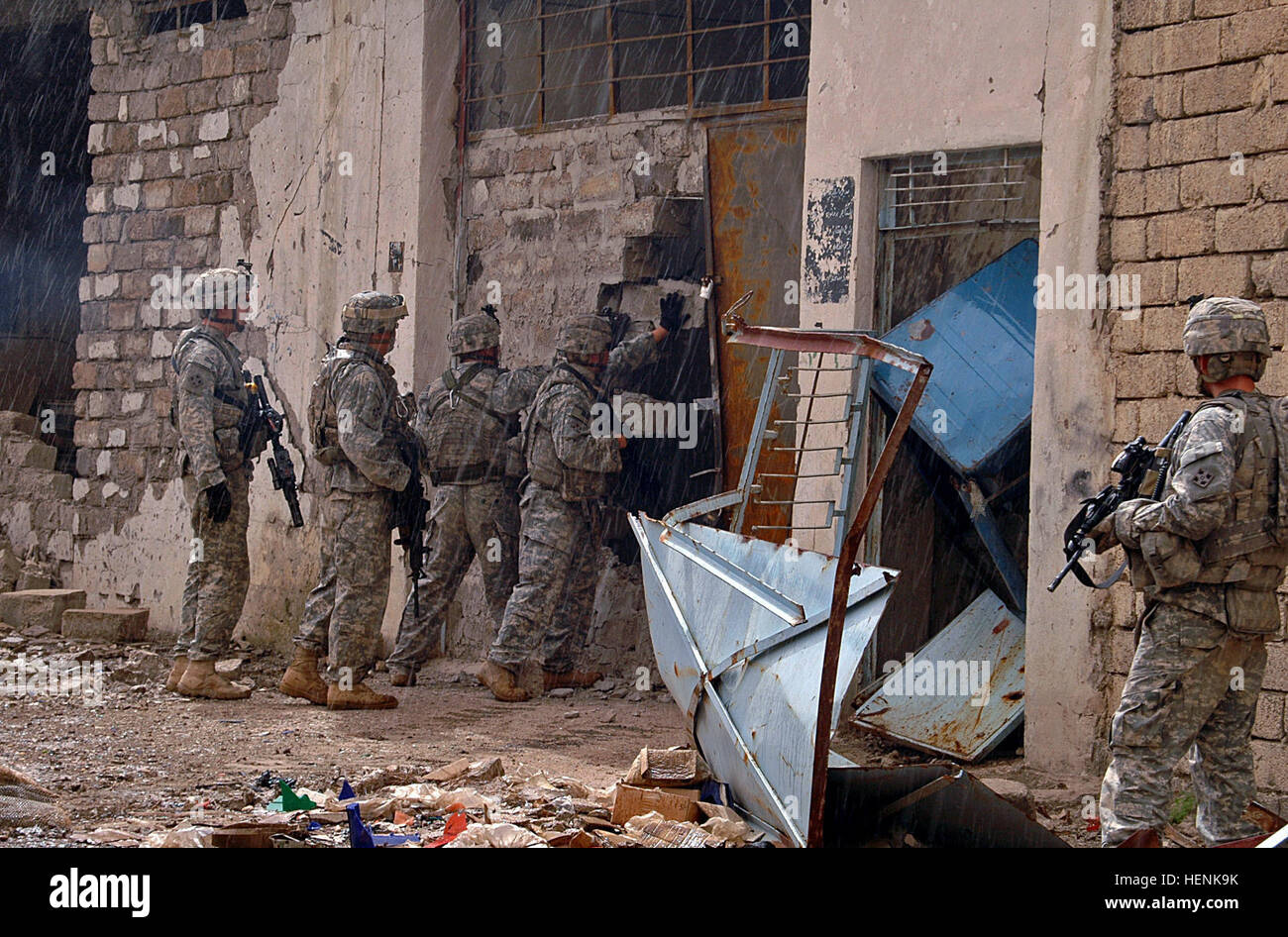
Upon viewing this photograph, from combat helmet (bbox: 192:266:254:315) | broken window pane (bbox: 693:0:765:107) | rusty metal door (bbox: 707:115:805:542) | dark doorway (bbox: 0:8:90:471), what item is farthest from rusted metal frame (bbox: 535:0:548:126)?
dark doorway (bbox: 0:8:90:471)

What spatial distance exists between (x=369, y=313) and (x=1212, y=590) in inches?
171

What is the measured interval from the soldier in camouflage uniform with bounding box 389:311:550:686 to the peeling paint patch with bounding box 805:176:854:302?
68.3 inches

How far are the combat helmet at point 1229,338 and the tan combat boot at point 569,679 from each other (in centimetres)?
420

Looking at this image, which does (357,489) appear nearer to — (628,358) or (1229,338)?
(628,358)

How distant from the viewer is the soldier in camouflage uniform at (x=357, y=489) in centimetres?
679

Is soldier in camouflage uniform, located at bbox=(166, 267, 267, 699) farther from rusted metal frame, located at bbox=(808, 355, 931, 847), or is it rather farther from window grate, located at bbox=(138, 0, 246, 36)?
rusted metal frame, located at bbox=(808, 355, 931, 847)

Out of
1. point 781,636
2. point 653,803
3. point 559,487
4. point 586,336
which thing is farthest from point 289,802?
point 586,336

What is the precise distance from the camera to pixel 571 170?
8.26 meters

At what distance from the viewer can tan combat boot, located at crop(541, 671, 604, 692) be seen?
7.51 metres

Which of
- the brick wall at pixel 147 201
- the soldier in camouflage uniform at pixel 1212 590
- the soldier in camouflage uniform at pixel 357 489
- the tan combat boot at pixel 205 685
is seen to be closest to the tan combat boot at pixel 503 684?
the soldier in camouflage uniform at pixel 357 489

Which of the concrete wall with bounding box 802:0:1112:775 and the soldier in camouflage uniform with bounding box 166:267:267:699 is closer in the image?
the concrete wall with bounding box 802:0:1112:775
